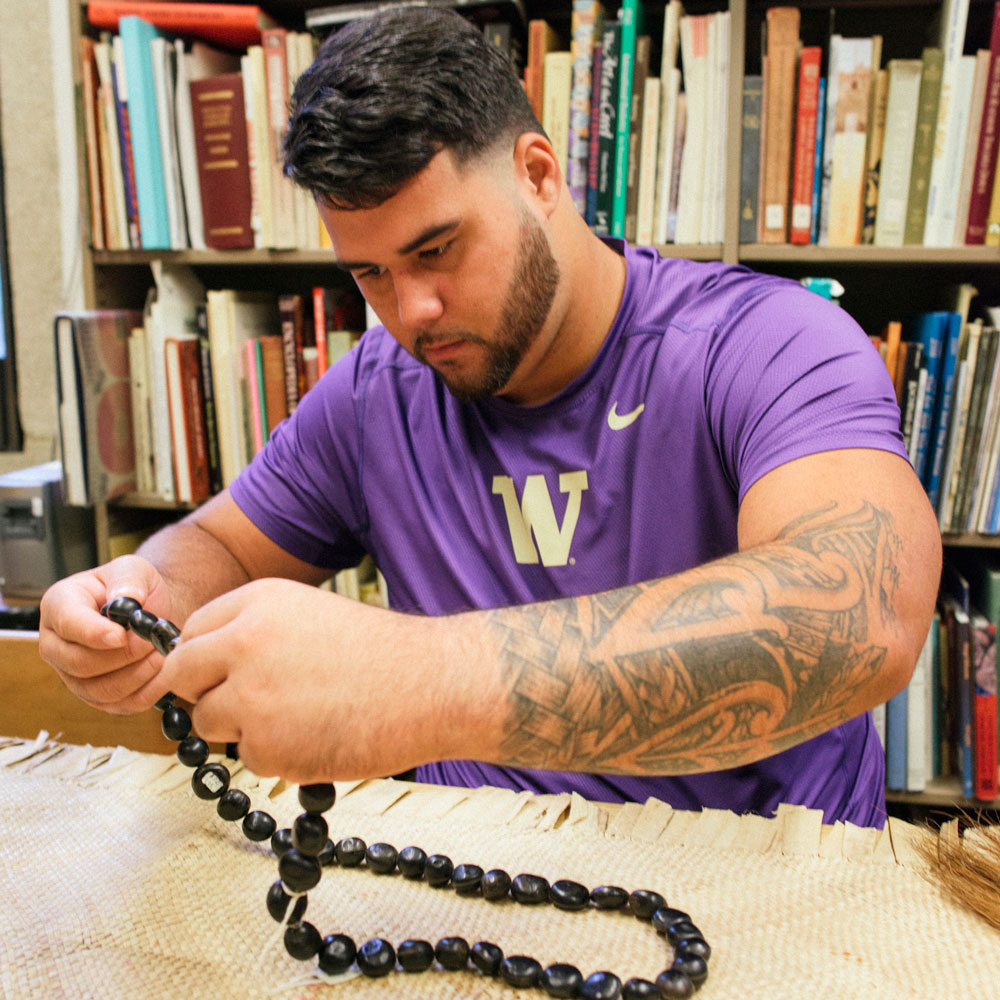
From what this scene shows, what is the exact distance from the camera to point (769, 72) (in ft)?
4.68

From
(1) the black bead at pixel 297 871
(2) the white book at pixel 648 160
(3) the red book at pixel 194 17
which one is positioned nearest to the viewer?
(1) the black bead at pixel 297 871

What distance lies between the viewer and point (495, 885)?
627 millimetres

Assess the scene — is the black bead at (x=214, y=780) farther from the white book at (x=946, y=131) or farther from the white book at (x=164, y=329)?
the white book at (x=946, y=131)

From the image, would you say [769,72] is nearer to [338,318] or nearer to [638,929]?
[338,318]

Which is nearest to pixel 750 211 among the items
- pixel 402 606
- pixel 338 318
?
pixel 338 318

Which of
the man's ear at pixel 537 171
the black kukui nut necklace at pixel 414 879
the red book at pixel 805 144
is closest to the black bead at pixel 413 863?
the black kukui nut necklace at pixel 414 879

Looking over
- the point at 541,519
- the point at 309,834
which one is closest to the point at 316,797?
the point at 309,834

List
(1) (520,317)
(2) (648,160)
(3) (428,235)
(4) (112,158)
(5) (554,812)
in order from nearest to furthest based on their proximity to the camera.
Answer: (5) (554,812)
(3) (428,235)
(1) (520,317)
(2) (648,160)
(4) (112,158)

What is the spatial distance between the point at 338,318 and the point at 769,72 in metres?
0.87

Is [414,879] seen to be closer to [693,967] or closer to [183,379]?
[693,967]

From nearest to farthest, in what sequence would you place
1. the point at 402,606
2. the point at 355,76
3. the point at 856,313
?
the point at 355,76
the point at 402,606
the point at 856,313

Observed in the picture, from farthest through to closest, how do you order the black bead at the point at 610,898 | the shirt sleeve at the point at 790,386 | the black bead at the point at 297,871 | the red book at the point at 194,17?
the red book at the point at 194,17, the shirt sleeve at the point at 790,386, the black bead at the point at 610,898, the black bead at the point at 297,871

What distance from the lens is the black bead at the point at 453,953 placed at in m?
0.56

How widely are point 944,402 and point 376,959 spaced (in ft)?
4.27
